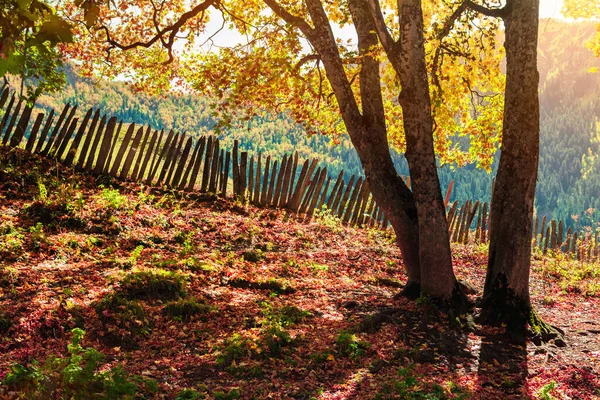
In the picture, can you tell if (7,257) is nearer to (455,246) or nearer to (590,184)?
(455,246)

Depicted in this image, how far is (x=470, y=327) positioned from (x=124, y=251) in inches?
208

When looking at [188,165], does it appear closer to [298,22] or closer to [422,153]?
[298,22]

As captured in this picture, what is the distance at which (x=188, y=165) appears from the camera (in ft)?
46.2

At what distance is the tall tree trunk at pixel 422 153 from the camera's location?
6.47 metres

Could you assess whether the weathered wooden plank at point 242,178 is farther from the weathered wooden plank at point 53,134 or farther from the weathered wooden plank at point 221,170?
the weathered wooden plank at point 53,134

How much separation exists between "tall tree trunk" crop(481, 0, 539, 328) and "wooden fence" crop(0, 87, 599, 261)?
8174 mm

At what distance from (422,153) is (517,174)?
118cm

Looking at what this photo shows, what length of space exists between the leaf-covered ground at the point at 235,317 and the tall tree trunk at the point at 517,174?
525mm

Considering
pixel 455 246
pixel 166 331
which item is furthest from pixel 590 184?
pixel 166 331

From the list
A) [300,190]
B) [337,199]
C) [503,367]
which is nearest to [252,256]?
[503,367]

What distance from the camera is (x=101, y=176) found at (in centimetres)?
1290

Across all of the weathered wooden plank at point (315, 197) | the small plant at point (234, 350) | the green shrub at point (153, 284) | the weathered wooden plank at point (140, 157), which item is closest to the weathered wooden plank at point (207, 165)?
the weathered wooden plank at point (140, 157)

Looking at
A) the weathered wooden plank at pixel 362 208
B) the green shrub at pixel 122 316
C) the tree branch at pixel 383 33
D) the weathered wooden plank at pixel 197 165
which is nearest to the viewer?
the green shrub at pixel 122 316

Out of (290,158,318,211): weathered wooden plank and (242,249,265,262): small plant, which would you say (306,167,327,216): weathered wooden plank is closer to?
(290,158,318,211): weathered wooden plank
